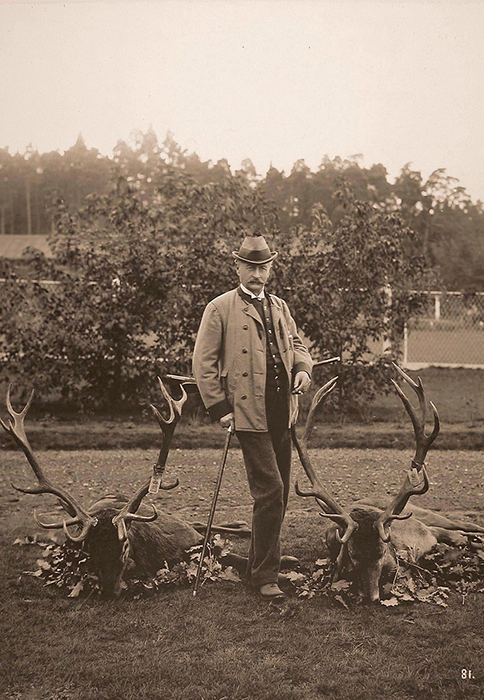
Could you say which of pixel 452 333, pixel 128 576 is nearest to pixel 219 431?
pixel 128 576

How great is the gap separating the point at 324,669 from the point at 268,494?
1.04m

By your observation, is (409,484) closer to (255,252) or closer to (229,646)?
(229,646)

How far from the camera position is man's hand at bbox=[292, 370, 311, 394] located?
4477 mm

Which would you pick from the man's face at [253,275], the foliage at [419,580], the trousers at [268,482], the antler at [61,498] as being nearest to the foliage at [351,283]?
the foliage at [419,580]

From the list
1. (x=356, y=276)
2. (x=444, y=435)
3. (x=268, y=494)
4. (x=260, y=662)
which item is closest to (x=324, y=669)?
(x=260, y=662)

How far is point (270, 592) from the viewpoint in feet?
Answer: 14.4

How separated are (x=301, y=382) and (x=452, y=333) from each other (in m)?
15.4

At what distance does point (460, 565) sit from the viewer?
4844 millimetres

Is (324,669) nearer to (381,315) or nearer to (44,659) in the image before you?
(44,659)

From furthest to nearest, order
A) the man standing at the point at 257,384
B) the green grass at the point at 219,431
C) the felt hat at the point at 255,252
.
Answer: the green grass at the point at 219,431 < the felt hat at the point at 255,252 < the man standing at the point at 257,384

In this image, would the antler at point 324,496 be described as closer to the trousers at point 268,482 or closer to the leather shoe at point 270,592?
the trousers at point 268,482

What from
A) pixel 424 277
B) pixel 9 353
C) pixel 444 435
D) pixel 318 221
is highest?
pixel 318 221

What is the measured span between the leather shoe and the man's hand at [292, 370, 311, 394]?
108 centimetres

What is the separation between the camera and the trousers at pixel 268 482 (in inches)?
172
